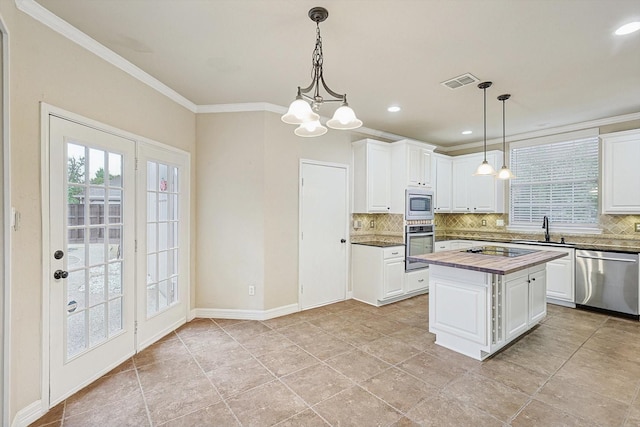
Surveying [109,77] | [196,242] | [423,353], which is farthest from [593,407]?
[109,77]

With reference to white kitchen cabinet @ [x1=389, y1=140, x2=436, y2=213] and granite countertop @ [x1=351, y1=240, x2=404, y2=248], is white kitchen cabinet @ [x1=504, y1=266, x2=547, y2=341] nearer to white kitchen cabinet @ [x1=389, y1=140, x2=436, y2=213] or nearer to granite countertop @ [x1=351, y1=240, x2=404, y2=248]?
granite countertop @ [x1=351, y1=240, x2=404, y2=248]

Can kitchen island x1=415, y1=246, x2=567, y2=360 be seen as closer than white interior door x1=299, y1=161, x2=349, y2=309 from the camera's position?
Yes

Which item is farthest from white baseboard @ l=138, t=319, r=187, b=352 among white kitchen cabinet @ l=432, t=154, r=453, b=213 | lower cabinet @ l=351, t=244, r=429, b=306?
white kitchen cabinet @ l=432, t=154, r=453, b=213

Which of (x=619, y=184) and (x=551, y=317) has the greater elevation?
(x=619, y=184)

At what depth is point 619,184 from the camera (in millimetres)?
4055

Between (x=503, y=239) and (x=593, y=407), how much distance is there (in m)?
3.58

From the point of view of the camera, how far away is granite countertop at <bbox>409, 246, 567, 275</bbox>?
2.49m

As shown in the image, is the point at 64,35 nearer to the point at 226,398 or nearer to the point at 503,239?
the point at 226,398

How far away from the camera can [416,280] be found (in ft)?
15.9

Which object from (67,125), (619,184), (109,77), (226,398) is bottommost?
(226,398)

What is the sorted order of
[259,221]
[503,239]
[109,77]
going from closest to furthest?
[109,77] → [259,221] → [503,239]

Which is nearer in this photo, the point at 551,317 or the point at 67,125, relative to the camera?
the point at 67,125

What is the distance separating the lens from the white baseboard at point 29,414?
189 cm

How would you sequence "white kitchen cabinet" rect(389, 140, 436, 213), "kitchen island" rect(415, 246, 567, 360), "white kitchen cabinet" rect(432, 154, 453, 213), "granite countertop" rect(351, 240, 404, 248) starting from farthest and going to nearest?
"white kitchen cabinet" rect(432, 154, 453, 213), "white kitchen cabinet" rect(389, 140, 436, 213), "granite countertop" rect(351, 240, 404, 248), "kitchen island" rect(415, 246, 567, 360)
